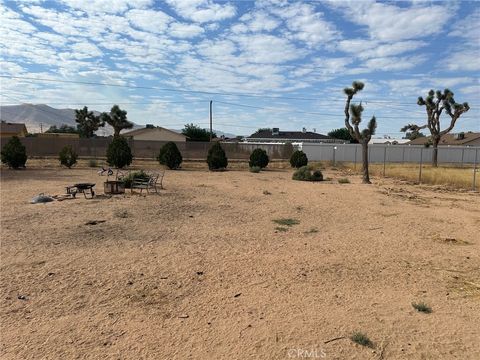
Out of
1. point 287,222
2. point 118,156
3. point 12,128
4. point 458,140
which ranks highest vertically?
point 12,128

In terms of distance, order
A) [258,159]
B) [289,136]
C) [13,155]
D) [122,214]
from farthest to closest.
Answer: [289,136] → [258,159] → [13,155] → [122,214]

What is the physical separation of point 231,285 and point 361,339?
199 cm

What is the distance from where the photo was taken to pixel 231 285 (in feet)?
18.3

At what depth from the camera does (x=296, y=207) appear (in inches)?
505

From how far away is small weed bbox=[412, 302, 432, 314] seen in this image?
4.80m

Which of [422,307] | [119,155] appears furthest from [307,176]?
[422,307]

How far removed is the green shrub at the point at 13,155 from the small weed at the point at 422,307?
25.9 meters

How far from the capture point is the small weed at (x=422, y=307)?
15.7ft

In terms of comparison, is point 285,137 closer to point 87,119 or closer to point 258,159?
point 87,119

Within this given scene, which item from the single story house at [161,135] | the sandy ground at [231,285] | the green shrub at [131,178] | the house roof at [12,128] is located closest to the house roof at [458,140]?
the single story house at [161,135]

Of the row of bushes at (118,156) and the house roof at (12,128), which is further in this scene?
the house roof at (12,128)

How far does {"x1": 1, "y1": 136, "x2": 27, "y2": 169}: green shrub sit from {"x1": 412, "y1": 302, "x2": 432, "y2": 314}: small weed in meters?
25.9

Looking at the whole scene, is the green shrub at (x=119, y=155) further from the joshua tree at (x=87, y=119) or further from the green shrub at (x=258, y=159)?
the joshua tree at (x=87, y=119)

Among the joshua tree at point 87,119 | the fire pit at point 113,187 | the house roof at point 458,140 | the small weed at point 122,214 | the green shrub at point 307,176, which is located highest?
the joshua tree at point 87,119
